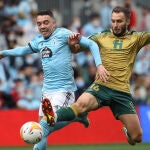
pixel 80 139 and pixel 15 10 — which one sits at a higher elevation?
pixel 15 10

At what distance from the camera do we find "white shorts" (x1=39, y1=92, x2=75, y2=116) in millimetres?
10492

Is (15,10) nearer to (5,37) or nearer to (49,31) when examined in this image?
(5,37)

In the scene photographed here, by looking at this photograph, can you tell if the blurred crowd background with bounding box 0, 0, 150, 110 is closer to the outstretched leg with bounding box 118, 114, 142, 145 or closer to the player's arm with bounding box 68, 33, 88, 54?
the player's arm with bounding box 68, 33, 88, 54

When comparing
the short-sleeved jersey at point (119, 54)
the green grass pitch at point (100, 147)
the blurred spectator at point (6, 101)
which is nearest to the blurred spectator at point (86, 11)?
the blurred spectator at point (6, 101)

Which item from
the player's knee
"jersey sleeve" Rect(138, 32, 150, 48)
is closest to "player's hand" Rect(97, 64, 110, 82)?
"jersey sleeve" Rect(138, 32, 150, 48)

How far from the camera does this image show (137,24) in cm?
2142

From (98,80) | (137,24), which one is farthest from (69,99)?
(137,24)

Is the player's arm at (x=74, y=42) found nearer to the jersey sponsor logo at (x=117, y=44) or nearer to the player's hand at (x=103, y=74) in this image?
the jersey sponsor logo at (x=117, y=44)

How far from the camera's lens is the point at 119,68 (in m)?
10.6

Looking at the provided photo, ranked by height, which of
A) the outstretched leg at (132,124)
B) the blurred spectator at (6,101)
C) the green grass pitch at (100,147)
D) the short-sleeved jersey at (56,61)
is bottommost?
the green grass pitch at (100,147)

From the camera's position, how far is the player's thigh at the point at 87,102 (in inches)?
399

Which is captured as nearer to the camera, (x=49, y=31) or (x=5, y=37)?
(x=49, y=31)

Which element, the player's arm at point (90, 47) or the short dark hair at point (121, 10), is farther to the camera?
the short dark hair at point (121, 10)

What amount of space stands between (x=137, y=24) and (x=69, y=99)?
11098 mm
